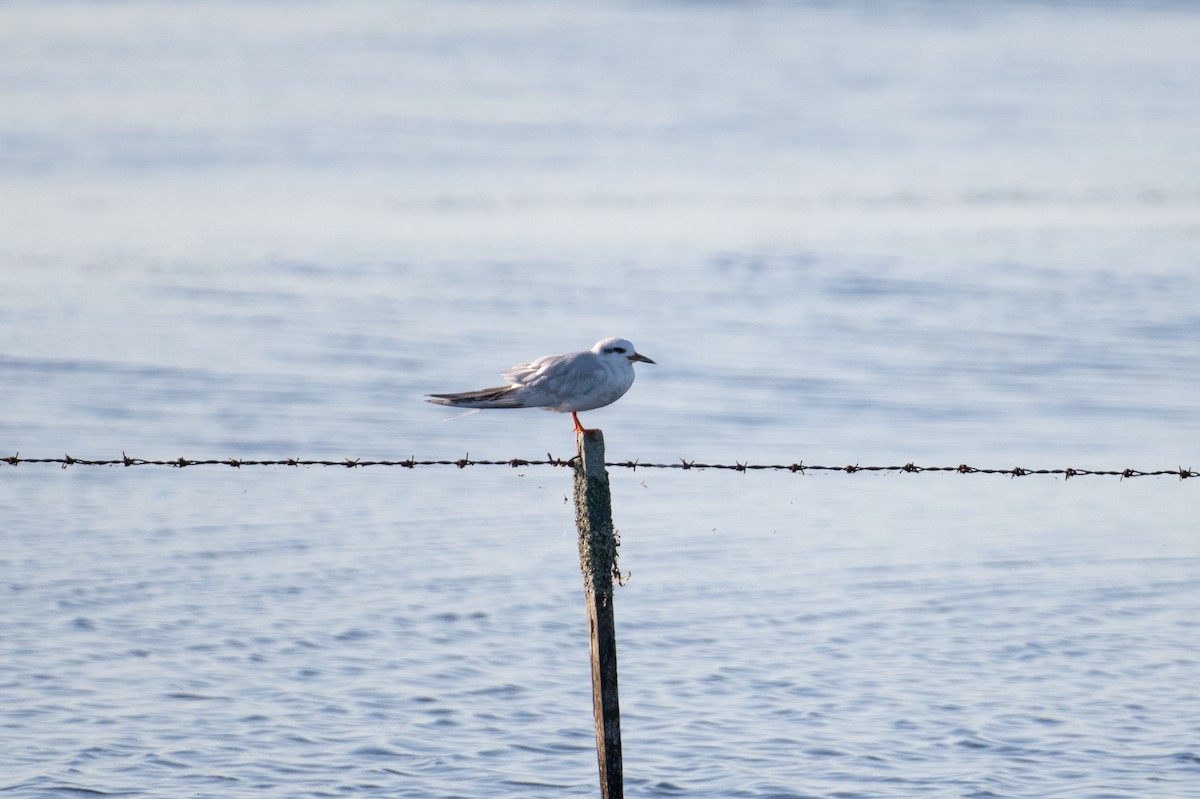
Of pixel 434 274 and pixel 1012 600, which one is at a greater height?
pixel 434 274

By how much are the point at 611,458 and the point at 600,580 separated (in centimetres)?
1299

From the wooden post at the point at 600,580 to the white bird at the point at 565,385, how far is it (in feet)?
1.61

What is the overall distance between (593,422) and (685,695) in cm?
1008

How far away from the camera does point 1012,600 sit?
→ 14984 millimetres

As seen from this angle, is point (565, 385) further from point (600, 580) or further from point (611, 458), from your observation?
point (611, 458)

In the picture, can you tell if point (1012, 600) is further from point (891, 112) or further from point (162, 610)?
point (891, 112)

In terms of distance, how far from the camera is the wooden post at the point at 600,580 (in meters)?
8.05

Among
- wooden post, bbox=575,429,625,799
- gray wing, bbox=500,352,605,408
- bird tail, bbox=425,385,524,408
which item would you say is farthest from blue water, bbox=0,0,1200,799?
gray wing, bbox=500,352,605,408

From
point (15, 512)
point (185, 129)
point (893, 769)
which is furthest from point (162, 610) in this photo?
point (185, 129)

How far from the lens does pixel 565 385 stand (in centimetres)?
862

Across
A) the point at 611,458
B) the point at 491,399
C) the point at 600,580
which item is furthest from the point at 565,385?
the point at 611,458

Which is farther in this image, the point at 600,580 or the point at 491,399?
the point at 491,399

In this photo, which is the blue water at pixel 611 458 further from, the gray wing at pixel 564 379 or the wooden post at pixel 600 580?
the gray wing at pixel 564 379

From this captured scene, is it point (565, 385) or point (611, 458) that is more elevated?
point (611, 458)
